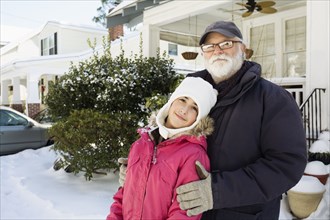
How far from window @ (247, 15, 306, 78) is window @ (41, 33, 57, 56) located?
16.3 metres

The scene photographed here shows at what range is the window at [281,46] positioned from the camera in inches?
368

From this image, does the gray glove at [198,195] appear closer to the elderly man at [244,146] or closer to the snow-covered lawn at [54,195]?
the elderly man at [244,146]

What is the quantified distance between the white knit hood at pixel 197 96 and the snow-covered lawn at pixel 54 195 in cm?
306

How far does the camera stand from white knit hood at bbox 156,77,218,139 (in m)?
1.73

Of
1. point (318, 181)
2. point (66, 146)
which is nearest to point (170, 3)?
point (66, 146)

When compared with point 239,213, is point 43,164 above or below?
below

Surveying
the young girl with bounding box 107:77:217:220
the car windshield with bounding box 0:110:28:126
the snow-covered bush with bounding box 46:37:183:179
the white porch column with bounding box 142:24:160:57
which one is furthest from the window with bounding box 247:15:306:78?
the young girl with bounding box 107:77:217:220

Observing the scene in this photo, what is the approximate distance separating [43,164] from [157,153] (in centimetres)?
705

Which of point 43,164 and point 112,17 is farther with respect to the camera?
point 112,17

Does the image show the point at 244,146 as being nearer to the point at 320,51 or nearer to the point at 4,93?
the point at 320,51

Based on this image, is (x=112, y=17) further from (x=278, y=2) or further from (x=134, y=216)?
(x=134, y=216)

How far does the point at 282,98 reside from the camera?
1.62 metres

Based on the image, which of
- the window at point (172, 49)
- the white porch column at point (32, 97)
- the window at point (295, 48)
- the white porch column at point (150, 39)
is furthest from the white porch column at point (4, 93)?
the window at point (295, 48)

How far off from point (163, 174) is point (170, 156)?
91mm
